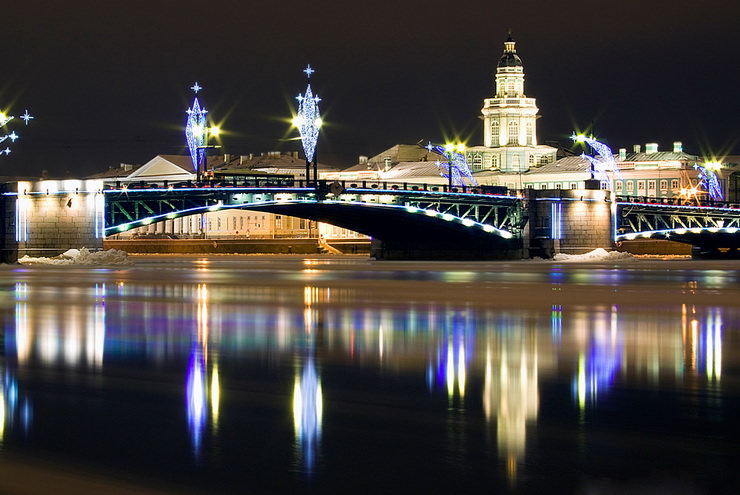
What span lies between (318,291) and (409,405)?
26.1 m

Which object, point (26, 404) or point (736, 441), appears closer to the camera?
point (736, 441)

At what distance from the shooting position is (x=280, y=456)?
11.6 m

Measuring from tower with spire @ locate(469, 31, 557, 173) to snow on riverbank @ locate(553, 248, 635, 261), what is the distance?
78.6 metres

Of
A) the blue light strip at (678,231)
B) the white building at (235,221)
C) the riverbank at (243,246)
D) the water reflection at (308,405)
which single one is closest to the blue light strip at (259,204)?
the blue light strip at (678,231)

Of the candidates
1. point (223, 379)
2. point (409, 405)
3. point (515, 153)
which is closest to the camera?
point (409, 405)

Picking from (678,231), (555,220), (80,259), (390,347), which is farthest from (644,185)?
(390,347)

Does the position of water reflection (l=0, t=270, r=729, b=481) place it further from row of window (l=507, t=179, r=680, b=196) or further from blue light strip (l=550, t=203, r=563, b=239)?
row of window (l=507, t=179, r=680, b=196)

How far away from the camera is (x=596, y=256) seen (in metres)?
89.1

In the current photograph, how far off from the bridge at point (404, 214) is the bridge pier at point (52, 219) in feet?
0.20

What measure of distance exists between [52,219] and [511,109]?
332 ft

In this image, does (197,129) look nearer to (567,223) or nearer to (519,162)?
(567,223)

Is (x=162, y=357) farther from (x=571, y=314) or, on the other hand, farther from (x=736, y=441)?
(x=571, y=314)

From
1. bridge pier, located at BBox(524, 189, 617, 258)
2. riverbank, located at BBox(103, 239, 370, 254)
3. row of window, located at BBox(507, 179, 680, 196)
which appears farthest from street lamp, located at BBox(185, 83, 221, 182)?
row of window, located at BBox(507, 179, 680, 196)

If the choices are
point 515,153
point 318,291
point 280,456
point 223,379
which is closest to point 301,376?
point 223,379
